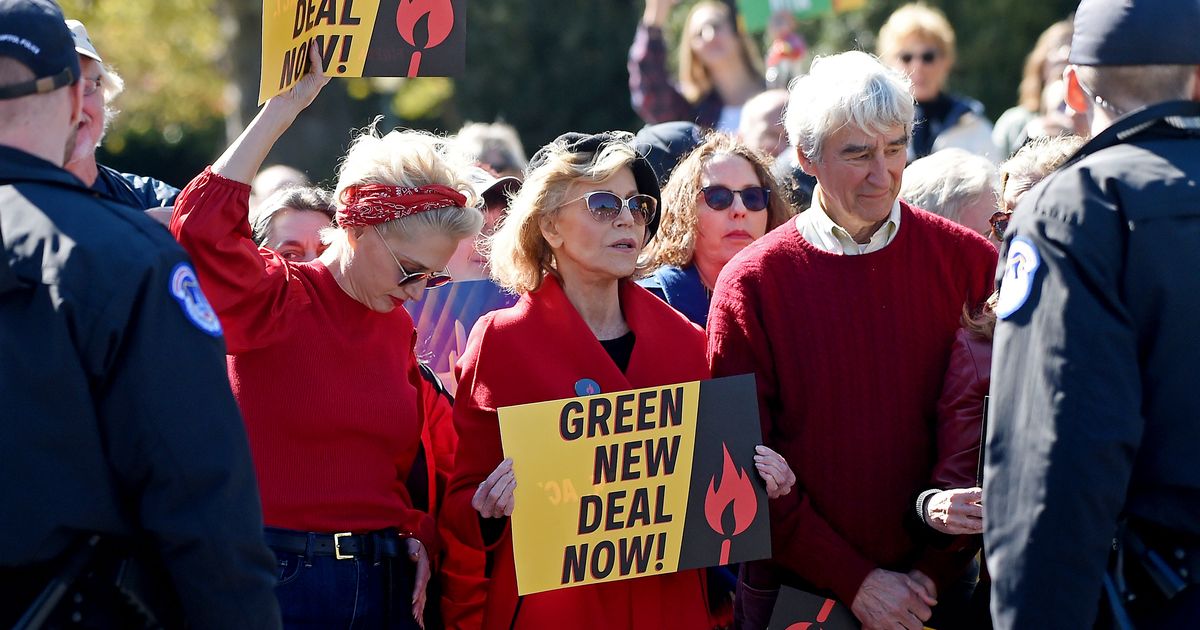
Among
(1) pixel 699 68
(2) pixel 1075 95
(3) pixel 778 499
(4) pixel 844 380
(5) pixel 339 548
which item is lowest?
(5) pixel 339 548

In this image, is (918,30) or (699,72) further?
(699,72)

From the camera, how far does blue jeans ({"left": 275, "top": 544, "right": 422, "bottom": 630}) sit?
3805mm

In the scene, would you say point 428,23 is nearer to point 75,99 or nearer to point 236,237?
point 236,237

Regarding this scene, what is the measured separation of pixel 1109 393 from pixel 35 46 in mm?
2199

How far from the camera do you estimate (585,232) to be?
4.30m

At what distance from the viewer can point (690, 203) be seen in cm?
513

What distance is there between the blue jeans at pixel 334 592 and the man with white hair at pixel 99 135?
3.57ft

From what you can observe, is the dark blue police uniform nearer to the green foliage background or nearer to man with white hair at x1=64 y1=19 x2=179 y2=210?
man with white hair at x1=64 y1=19 x2=179 y2=210

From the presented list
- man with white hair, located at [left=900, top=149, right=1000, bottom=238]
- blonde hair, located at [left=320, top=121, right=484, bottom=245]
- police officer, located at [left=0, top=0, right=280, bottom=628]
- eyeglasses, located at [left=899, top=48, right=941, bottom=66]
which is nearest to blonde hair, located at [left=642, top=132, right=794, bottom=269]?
man with white hair, located at [left=900, top=149, right=1000, bottom=238]

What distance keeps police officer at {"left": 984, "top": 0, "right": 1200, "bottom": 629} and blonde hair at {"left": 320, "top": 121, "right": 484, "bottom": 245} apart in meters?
1.74

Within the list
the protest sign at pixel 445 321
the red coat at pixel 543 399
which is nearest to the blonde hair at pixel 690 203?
the protest sign at pixel 445 321

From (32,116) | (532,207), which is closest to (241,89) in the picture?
(532,207)

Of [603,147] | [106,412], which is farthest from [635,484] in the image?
[106,412]

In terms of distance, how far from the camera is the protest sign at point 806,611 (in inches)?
160
